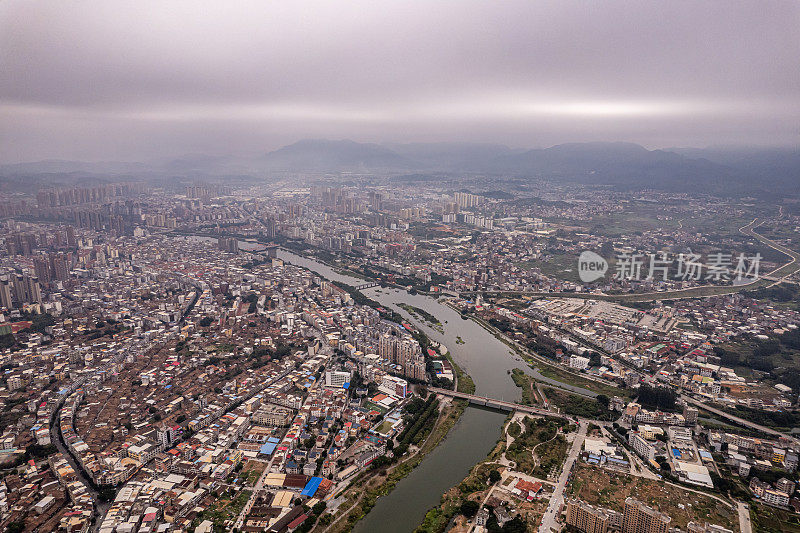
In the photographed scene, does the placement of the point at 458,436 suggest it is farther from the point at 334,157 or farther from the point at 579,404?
the point at 334,157

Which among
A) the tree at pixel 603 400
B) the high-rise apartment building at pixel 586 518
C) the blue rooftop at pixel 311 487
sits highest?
the high-rise apartment building at pixel 586 518

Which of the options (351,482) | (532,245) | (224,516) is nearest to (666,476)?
(351,482)

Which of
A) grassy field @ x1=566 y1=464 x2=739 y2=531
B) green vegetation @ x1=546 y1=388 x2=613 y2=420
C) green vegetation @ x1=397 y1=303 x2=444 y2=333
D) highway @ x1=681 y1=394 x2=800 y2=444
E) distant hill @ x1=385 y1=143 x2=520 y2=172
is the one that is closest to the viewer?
grassy field @ x1=566 y1=464 x2=739 y2=531

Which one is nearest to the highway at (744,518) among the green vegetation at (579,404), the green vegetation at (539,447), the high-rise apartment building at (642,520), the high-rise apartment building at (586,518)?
the high-rise apartment building at (642,520)

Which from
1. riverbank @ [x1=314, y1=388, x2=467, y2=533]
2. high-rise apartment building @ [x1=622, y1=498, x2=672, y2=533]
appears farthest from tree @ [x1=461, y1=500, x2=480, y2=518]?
high-rise apartment building @ [x1=622, y1=498, x2=672, y2=533]

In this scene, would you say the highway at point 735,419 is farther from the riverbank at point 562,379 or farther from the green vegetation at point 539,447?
the green vegetation at point 539,447

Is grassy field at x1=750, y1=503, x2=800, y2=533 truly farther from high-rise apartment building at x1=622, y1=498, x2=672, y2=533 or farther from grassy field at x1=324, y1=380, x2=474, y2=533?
grassy field at x1=324, y1=380, x2=474, y2=533
